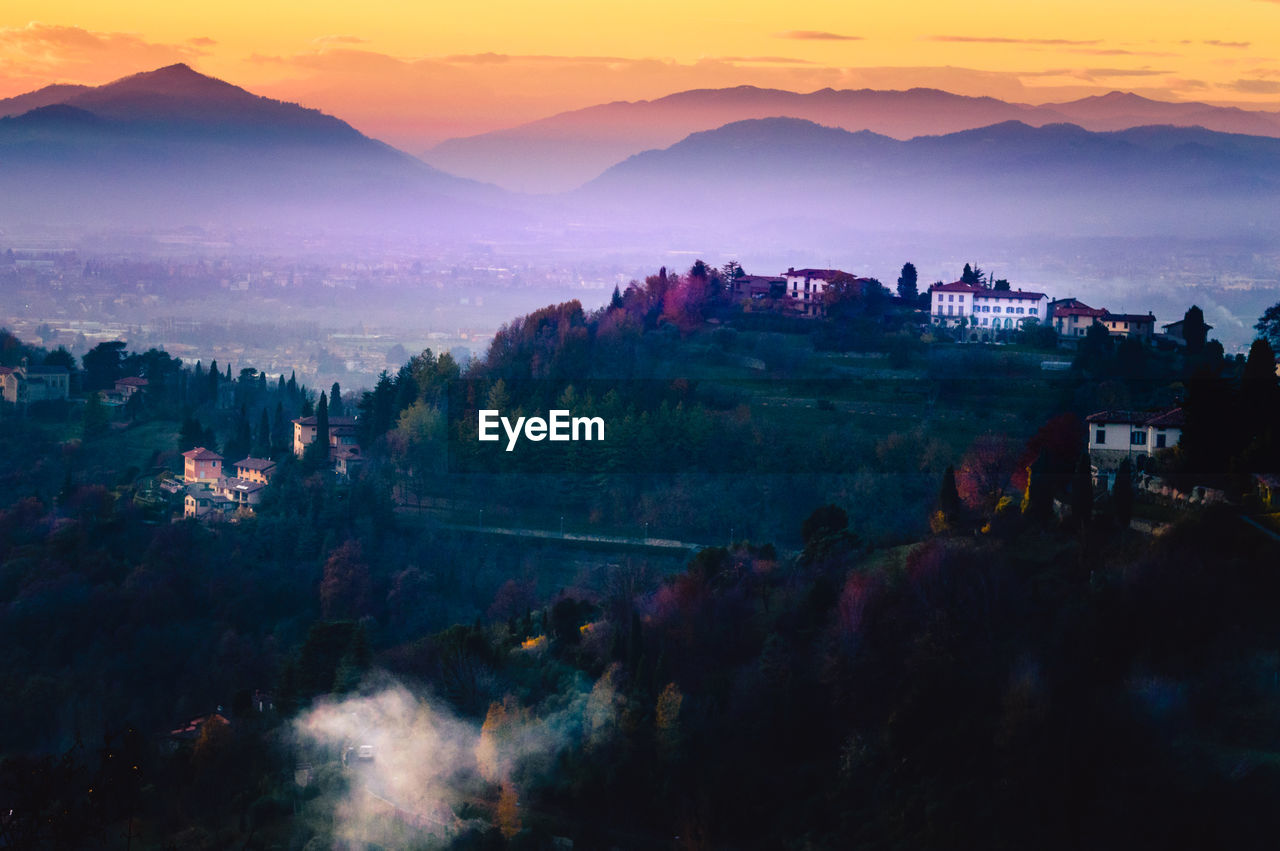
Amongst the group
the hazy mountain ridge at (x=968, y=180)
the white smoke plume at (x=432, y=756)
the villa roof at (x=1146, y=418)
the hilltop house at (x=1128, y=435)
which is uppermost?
the hazy mountain ridge at (x=968, y=180)

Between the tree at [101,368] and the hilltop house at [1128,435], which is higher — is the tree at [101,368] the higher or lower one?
the lower one

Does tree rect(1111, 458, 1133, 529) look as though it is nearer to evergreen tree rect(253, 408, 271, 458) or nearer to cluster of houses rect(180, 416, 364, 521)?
cluster of houses rect(180, 416, 364, 521)

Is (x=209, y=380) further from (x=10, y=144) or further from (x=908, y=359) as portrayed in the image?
A: (x=10, y=144)

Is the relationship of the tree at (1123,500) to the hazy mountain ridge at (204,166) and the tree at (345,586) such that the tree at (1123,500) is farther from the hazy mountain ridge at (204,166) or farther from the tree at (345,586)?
the hazy mountain ridge at (204,166)

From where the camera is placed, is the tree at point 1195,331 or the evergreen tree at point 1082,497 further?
the tree at point 1195,331

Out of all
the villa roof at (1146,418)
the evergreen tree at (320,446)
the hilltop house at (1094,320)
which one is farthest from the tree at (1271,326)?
the evergreen tree at (320,446)

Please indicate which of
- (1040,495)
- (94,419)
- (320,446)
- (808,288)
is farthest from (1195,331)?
(94,419)

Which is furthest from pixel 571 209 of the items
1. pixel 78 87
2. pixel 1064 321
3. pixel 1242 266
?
pixel 1064 321
